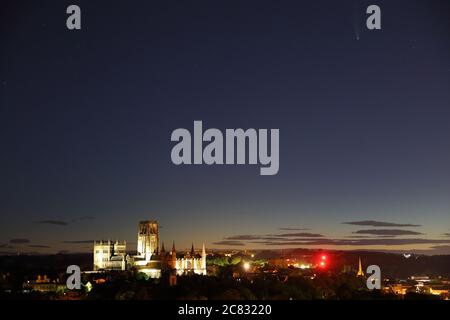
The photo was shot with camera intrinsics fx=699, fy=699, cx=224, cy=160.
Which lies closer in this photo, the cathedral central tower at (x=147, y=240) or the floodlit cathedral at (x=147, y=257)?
the floodlit cathedral at (x=147, y=257)

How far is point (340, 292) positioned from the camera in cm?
8100

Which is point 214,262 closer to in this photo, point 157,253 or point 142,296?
point 157,253

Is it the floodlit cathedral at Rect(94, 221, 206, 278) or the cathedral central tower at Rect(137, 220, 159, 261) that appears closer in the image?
the floodlit cathedral at Rect(94, 221, 206, 278)

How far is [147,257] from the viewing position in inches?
4520

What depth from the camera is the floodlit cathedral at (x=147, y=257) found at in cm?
10765

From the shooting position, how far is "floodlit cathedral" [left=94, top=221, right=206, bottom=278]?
108 metres

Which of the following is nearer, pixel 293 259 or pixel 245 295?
pixel 245 295
